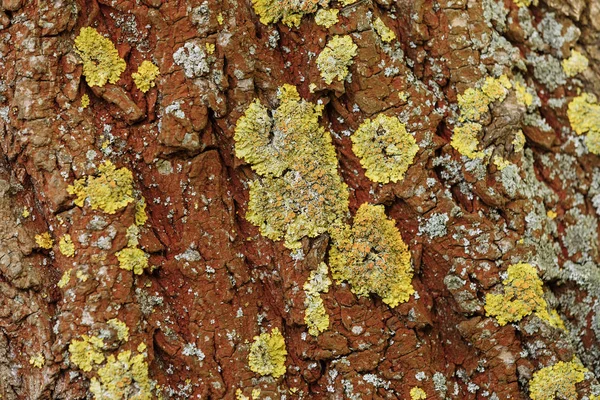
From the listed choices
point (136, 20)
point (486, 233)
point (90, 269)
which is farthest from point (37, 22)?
point (486, 233)

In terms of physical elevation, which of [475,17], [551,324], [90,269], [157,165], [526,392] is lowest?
[526,392]

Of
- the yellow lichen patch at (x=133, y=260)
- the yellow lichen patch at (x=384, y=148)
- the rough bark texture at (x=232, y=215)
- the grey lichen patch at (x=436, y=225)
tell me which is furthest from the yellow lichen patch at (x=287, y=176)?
the yellow lichen patch at (x=133, y=260)

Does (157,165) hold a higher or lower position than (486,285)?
higher

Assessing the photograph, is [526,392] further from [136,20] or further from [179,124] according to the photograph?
[136,20]

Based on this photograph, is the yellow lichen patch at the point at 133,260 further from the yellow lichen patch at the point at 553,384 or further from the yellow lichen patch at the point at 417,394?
the yellow lichen patch at the point at 553,384

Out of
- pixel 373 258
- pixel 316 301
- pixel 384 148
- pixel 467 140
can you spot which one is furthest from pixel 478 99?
pixel 316 301

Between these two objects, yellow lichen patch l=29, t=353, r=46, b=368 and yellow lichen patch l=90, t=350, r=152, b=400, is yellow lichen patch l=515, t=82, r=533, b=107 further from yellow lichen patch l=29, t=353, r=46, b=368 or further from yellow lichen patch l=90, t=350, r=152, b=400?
yellow lichen patch l=29, t=353, r=46, b=368

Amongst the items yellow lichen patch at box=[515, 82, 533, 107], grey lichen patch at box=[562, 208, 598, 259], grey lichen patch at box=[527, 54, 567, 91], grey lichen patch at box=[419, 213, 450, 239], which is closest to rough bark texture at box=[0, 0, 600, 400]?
grey lichen patch at box=[419, 213, 450, 239]
